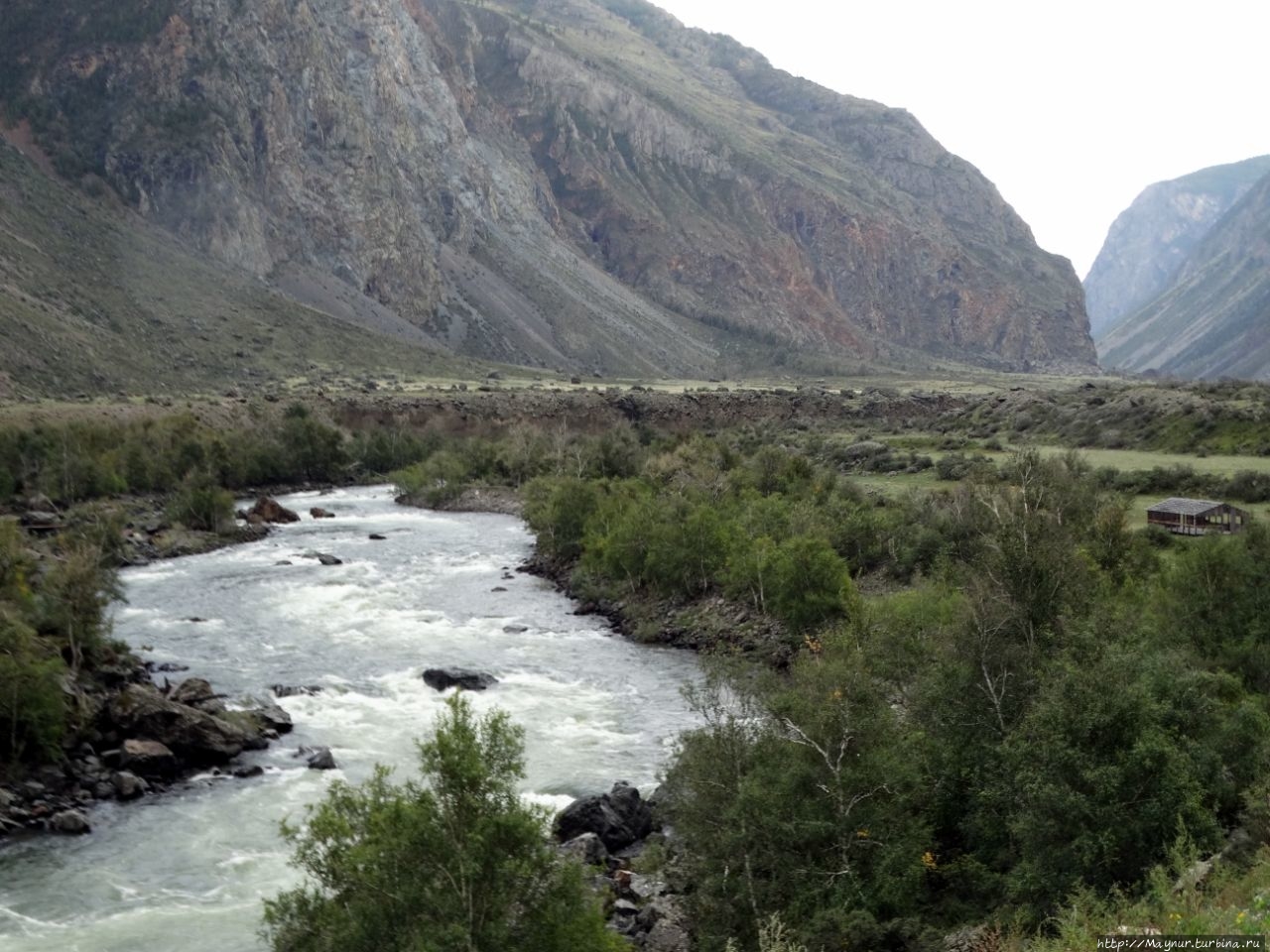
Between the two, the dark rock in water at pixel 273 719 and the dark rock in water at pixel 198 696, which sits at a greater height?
the dark rock in water at pixel 198 696

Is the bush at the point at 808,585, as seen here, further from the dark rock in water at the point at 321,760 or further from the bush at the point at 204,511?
the bush at the point at 204,511

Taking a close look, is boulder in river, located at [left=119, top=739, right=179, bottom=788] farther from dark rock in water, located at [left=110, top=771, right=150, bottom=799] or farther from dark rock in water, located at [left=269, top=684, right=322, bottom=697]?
dark rock in water, located at [left=269, top=684, right=322, bottom=697]

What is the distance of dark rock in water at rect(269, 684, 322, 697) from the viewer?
38.1 metres

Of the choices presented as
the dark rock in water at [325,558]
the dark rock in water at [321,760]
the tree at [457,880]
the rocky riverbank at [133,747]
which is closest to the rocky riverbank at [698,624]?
the dark rock in water at [325,558]

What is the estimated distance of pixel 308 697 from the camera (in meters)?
38.0

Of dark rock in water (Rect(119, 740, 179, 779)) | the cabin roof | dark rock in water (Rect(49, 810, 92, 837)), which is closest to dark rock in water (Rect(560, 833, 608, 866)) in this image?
dark rock in water (Rect(49, 810, 92, 837))

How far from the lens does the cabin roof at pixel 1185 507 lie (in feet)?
145

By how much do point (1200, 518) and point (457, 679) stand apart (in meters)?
29.8

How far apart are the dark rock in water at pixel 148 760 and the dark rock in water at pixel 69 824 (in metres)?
3.03

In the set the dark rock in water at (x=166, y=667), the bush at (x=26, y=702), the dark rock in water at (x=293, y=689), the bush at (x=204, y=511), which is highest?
the bush at (x=26, y=702)

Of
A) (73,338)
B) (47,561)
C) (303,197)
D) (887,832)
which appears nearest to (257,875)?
(887,832)

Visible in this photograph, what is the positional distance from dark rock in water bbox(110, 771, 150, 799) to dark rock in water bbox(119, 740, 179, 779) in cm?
56

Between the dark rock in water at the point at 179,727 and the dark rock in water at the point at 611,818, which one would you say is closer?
the dark rock in water at the point at 611,818

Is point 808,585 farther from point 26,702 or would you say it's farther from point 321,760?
point 26,702
